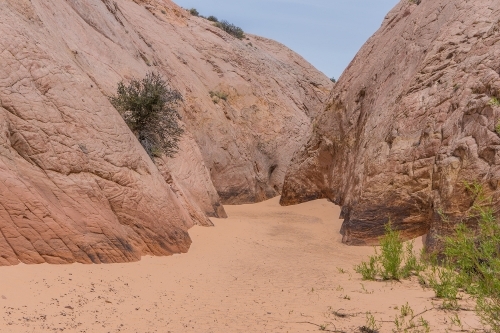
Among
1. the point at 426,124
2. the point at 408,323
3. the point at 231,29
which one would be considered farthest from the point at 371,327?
the point at 231,29

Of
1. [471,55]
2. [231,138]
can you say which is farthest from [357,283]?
[231,138]

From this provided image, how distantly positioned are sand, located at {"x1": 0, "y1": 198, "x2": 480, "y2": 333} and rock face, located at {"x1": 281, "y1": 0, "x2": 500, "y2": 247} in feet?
5.34

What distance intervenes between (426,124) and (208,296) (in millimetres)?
6269

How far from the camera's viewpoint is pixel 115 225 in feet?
24.6

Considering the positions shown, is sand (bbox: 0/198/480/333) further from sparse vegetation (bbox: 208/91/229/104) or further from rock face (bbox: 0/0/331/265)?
sparse vegetation (bbox: 208/91/229/104)

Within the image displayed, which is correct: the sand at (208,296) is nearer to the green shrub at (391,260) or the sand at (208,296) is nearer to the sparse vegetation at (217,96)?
the green shrub at (391,260)

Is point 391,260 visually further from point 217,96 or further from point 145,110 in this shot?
point 217,96

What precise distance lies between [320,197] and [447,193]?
8020 millimetres

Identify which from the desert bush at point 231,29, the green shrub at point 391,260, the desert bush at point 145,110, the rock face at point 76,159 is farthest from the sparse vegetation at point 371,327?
the desert bush at point 231,29

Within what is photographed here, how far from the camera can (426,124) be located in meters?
10.2

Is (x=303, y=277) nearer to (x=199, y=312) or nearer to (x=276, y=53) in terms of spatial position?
(x=199, y=312)

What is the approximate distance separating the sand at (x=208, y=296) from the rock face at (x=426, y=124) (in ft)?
5.34

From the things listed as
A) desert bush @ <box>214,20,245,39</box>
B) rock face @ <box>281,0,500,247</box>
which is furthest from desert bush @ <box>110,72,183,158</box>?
desert bush @ <box>214,20,245,39</box>

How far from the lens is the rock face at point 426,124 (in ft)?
27.8
